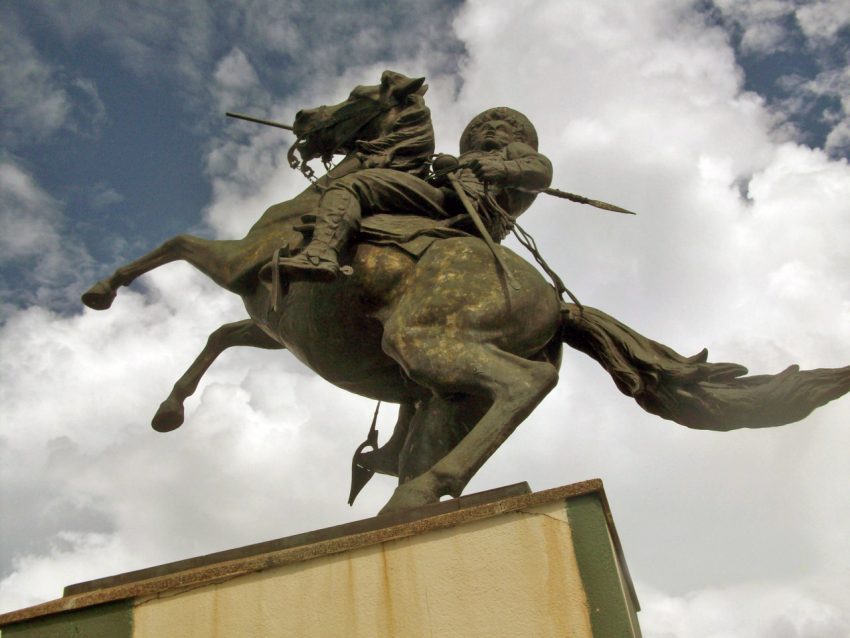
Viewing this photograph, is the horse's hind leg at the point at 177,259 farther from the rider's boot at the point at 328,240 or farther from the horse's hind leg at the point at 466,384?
the horse's hind leg at the point at 466,384

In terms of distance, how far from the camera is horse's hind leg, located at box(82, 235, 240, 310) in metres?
5.34

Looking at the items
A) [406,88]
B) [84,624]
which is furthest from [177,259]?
[84,624]

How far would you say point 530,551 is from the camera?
3473 millimetres

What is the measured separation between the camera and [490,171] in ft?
17.8

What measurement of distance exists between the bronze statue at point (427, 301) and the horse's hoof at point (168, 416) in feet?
2.31

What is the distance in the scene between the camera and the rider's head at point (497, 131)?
577 centimetres

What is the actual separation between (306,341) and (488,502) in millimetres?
1644

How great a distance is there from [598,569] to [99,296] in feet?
11.3

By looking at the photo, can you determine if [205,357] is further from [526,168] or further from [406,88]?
[526,168]

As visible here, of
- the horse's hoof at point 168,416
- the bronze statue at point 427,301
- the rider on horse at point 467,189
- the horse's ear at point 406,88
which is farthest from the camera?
the horse's hoof at point 168,416

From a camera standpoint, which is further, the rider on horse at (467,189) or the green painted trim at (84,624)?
the rider on horse at (467,189)

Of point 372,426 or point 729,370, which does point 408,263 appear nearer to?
point 372,426

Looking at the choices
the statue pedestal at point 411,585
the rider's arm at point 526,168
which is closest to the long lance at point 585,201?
the rider's arm at point 526,168

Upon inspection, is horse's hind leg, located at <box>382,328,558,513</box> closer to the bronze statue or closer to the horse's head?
the bronze statue
